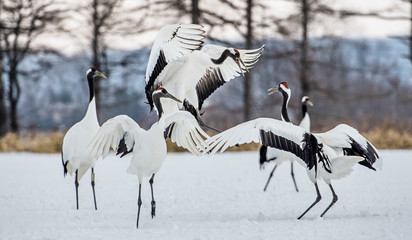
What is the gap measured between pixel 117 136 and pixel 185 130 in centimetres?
70

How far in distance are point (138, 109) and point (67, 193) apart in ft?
118

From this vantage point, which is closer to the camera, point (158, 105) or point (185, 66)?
point (158, 105)

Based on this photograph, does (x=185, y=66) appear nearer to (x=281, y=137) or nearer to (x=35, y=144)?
(x=281, y=137)

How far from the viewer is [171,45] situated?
6.28 metres

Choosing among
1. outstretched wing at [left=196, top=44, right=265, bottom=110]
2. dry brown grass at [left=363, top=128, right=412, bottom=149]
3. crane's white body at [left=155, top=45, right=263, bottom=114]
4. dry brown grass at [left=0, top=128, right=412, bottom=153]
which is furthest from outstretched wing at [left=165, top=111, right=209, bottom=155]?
dry brown grass at [left=363, top=128, right=412, bottom=149]

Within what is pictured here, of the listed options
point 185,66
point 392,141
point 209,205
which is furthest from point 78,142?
point 392,141

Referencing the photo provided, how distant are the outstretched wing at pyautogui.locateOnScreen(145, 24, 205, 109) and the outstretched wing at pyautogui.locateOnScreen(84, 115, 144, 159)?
1.40 metres

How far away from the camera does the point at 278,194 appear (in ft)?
21.4

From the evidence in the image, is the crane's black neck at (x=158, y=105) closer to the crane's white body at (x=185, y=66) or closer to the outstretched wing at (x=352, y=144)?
the crane's white body at (x=185, y=66)

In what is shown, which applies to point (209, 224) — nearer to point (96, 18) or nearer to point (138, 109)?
point (96, 18)

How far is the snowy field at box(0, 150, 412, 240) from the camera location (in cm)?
434

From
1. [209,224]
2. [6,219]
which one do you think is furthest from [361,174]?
[6,219]

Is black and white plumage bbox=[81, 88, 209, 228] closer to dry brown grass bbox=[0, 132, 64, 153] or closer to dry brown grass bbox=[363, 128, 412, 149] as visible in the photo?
dry brown grass bbox=[0, 132, 64, 153]

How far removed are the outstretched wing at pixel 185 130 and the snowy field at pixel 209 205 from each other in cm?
66
